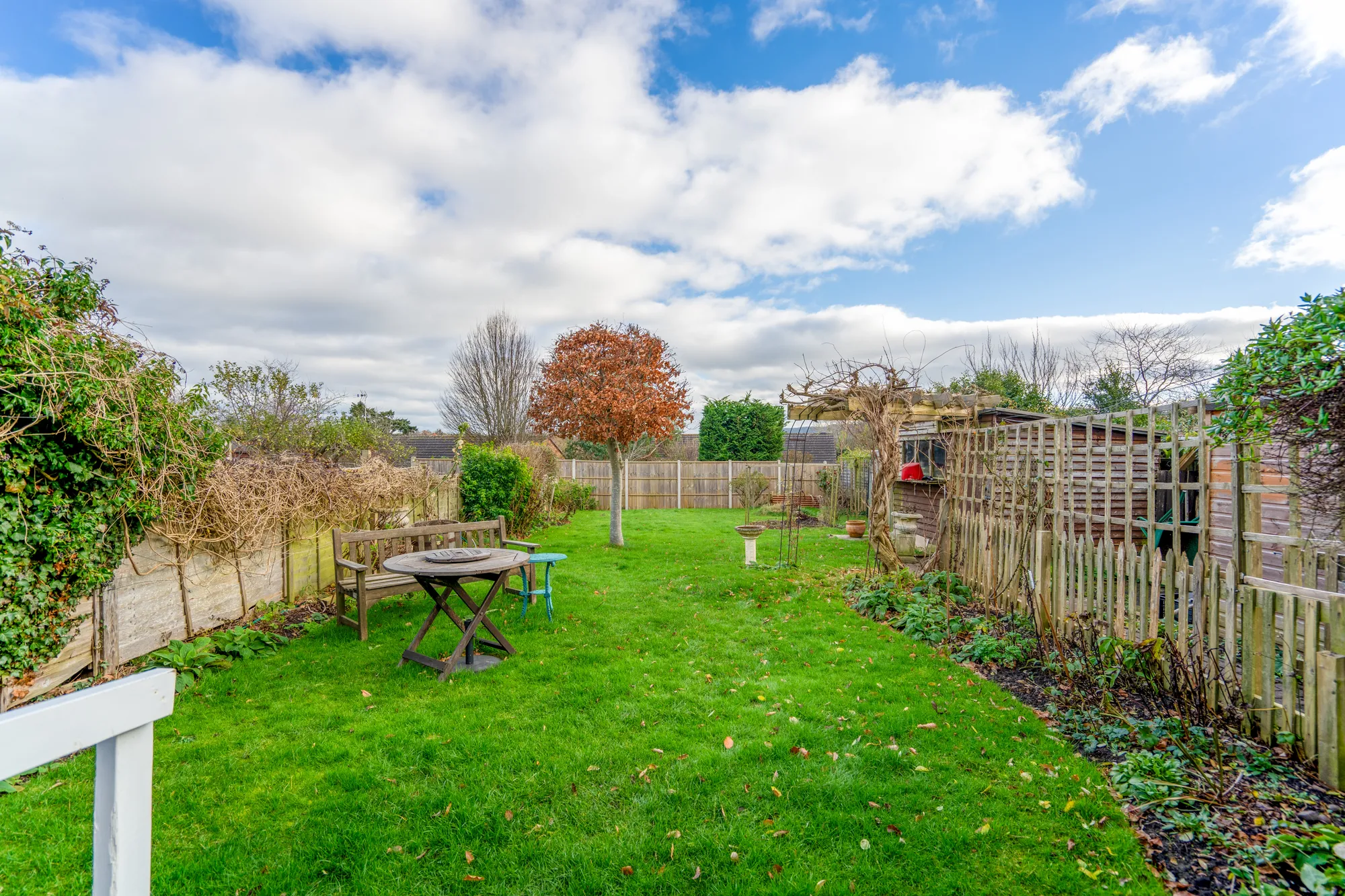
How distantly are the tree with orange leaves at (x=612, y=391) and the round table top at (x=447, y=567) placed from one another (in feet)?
18.3

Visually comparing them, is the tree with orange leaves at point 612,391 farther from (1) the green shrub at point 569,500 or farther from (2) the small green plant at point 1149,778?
(2) the small green plant at point 1149,778

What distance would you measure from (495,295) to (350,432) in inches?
380

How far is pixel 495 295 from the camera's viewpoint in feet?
61.7

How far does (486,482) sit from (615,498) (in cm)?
240

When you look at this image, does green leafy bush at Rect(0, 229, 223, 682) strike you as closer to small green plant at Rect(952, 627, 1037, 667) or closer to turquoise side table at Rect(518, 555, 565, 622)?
turquoise side table at Rect(518, 555, 565, 622)


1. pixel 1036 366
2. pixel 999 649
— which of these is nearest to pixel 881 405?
pixel 999 649

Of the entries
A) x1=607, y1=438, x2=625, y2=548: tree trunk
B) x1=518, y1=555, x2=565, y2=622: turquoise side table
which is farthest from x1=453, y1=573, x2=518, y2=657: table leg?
x1=607, y1=438, x2=625, y2=548: tree trunk

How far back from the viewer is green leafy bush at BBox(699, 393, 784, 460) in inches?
776

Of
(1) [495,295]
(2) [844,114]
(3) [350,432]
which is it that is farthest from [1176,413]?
(1) [495,295]

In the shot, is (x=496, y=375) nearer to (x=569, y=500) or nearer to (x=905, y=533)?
(x=569, y=500)

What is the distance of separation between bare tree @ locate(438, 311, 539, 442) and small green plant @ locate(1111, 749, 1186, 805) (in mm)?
18969

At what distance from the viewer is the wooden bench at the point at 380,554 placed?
5.30 meters

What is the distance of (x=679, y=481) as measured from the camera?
17.9 metres

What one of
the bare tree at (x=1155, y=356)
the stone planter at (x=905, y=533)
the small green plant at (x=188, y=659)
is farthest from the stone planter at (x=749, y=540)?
the bare tree at (x=1155, y=356)
